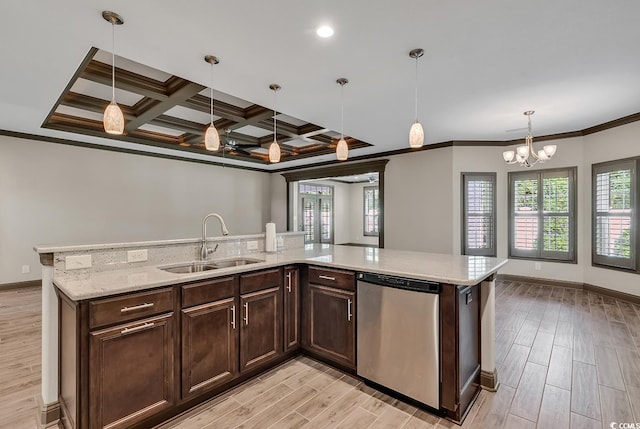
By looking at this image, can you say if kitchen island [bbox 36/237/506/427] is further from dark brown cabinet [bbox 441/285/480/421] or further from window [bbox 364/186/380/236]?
window [bbox 364/186/380/236]

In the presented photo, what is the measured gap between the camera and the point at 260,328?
95.0 inches

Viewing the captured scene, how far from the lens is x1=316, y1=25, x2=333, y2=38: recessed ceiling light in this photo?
2088mm

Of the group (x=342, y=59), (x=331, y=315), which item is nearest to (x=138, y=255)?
(x=331, y=315)

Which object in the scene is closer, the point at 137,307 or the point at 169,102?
the point at 137,307

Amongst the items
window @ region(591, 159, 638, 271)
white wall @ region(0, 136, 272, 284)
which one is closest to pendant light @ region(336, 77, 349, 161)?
white wall @ region(0, 136, 272, 284)

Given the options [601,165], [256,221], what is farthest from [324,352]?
[256,221]

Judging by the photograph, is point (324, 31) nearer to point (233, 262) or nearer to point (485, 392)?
point (233, 262)

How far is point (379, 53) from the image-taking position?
2420 millimetres

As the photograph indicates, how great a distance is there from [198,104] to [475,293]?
12.1ft

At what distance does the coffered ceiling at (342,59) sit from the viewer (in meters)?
1.94

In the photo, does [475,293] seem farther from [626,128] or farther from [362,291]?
→ [626,128]

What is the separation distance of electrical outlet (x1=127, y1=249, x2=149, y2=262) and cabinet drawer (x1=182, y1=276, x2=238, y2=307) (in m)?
0.59

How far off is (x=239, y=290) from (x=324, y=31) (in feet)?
6.55

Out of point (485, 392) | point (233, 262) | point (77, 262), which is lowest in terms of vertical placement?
point (485, 392)
